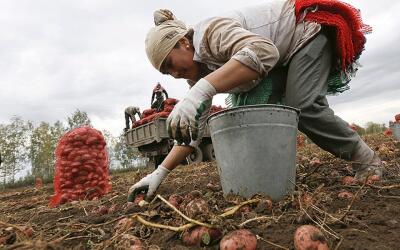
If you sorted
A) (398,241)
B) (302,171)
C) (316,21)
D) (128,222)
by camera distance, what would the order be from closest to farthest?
(398,241), (128,222), (316,21), (302,171)

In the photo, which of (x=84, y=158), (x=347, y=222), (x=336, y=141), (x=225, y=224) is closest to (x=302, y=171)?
(x=336, y=141)

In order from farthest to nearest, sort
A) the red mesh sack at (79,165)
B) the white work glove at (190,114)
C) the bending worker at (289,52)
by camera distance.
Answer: the red mesh sack at (79,165)
the bending worker at (289,52)
the white work glove at (190,114)

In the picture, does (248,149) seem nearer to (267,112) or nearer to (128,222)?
(267,112)

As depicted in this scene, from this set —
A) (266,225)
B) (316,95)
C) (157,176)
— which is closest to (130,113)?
(157,176)

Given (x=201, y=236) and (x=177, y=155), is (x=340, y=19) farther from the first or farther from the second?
(x=201, y=236)

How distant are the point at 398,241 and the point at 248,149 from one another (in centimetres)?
85

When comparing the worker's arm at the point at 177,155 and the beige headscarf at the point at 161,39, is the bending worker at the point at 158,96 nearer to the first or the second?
the worker's arm at the point at 177,155

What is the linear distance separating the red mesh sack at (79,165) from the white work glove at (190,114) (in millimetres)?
1845

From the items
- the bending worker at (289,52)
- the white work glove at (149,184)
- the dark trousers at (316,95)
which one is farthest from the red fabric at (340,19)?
the white work glove at (149,184)

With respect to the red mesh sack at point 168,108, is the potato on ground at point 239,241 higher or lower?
lower

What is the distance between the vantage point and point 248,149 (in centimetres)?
212

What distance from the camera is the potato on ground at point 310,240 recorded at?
1.43 meters

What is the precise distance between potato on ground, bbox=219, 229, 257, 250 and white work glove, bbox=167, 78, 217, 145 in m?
0.66

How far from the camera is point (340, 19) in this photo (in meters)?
2.60
